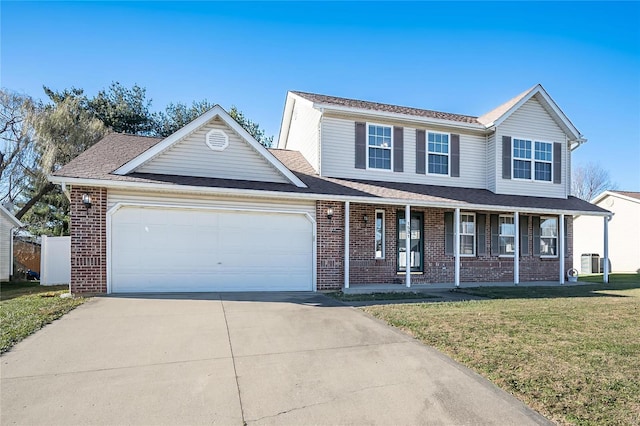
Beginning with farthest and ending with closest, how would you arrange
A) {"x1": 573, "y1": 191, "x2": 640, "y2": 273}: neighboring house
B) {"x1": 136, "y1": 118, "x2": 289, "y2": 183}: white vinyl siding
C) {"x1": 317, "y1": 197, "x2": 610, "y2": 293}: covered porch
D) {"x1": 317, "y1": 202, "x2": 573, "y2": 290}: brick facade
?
{"x1": 573, "y1": 191, "x2": 640, "y2": 273}: neighboring house < {"x1": 317, "y1": 197, "x2": 610, "y2": 293}: covered porch < {"x1": 317, "y1": 202, "x2": 573, "y2": 290}: brick facade < {"x1": 136, "y1": 118, "x2": 289, "y2": 183}: white vinyl siding

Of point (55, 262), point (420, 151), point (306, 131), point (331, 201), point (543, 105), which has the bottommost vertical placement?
point (55, 262)

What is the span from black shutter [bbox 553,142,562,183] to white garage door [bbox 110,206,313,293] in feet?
35.7

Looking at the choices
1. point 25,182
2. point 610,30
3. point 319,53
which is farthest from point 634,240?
point 25,182

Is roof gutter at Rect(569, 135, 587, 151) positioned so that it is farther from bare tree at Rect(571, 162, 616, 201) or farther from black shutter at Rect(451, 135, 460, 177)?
bare tree at Rect(571, 162, 616, 201)

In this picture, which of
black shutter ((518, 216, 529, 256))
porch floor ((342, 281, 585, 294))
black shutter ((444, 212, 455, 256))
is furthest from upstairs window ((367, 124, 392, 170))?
black shutter ((518, 216, 529, 256))

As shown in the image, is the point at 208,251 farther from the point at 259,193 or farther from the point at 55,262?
the point at 55,262

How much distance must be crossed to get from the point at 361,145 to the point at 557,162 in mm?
8582

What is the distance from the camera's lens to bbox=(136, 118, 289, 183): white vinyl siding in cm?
955

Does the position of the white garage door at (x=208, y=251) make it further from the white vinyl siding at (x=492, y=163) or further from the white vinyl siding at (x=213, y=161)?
the white vinyl siding at (x=492, y=163)

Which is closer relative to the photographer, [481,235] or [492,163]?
[481,235]

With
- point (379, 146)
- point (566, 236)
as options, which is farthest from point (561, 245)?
point (379, 146)

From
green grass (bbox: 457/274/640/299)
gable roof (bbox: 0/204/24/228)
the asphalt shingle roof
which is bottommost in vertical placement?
green grass (bbox: 457/274/640/299)

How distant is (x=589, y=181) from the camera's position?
130ft

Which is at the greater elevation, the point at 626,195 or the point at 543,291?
the point at 626,195
